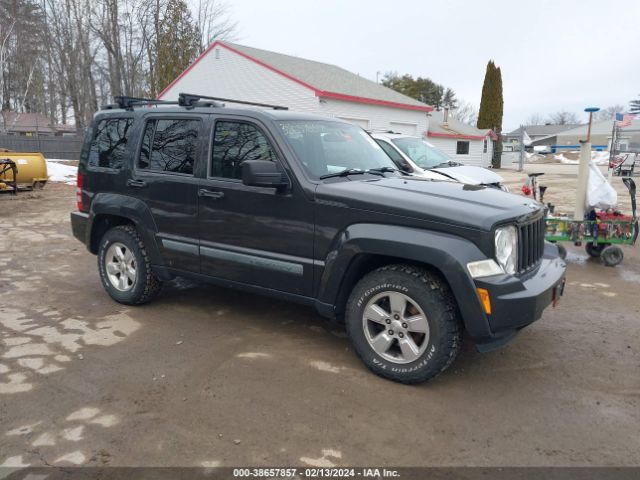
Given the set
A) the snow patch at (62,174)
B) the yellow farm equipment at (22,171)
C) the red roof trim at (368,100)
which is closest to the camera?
the yellow farm equipment at (22,171)

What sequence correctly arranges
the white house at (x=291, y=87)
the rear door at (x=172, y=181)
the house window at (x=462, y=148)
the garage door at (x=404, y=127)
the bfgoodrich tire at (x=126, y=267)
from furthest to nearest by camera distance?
the house window at (x=462, y=148), the garage door at (x=404, y=127), the white house at (x=291, y=87), the bfgoodrich tire at (x=126, y=267), the rear door at (x=172, y=181)

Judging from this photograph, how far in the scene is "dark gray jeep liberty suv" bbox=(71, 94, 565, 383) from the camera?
3412 mm

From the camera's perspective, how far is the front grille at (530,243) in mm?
3633

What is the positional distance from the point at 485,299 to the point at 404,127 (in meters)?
24.1

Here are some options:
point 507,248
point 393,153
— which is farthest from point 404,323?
point 393,153

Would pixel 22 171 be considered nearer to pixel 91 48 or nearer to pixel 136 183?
pixel 136 183

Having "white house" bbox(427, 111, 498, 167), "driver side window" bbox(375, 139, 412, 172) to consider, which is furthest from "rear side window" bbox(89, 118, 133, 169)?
"white house" bbox(427, 111, 498, 167)

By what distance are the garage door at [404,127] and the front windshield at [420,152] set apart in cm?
1586

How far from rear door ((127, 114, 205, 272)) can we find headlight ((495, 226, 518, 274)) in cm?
257

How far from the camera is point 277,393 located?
11.5 feet

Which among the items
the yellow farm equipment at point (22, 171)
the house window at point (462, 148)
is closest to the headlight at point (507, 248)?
the yellow farm equipment at point (22, 171)

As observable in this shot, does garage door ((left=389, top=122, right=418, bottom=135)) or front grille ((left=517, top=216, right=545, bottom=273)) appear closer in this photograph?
front grille ((left=517, top=216, right=545, bottom=273))

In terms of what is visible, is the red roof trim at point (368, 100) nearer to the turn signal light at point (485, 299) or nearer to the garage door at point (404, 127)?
the garage door at point (404, 127)

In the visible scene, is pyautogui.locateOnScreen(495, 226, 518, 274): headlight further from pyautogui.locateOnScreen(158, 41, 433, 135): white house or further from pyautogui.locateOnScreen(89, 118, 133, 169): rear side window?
pyautogui.locateOnScreen(158, 41, 433, 135): white house
